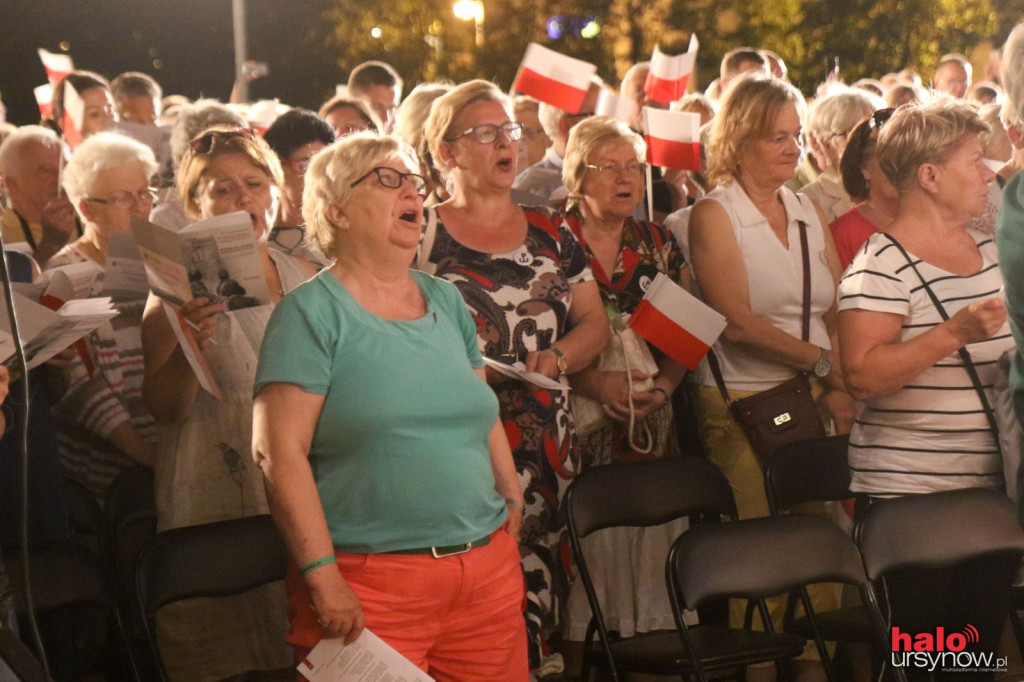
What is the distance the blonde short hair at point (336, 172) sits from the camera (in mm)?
3016

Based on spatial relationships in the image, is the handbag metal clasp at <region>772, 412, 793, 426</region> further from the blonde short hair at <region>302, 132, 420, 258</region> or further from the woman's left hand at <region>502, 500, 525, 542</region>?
the blonde short hair at <region>302, 132, 420, 258</region>

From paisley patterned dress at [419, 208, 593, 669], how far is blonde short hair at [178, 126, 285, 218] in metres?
0.58

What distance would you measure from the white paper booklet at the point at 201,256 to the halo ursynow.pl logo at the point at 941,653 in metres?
2.14

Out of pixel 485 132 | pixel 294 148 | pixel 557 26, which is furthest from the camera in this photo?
pixel 557 26

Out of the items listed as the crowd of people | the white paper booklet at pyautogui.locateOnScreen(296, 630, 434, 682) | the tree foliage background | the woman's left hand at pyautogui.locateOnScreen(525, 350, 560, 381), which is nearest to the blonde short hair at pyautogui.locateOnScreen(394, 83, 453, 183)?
the crowd of people

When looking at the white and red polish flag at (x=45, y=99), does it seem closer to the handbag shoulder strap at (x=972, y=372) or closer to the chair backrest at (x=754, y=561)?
the chair backrest at (x=754, y=561)

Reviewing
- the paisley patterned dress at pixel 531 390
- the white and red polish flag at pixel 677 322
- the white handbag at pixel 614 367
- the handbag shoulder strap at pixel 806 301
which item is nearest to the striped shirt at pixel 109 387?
the paisley patterned dress at pixel 531 390

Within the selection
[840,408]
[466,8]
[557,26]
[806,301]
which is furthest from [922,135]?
[557,26]

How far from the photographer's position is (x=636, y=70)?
783 centimetres

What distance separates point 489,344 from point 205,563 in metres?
1.17

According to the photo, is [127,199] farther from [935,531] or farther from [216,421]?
[935,531]

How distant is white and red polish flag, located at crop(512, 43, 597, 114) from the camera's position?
20.1ft

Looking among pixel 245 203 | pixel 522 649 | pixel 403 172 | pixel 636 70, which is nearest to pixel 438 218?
pixel 245 203

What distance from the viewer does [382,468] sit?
2787 mm
